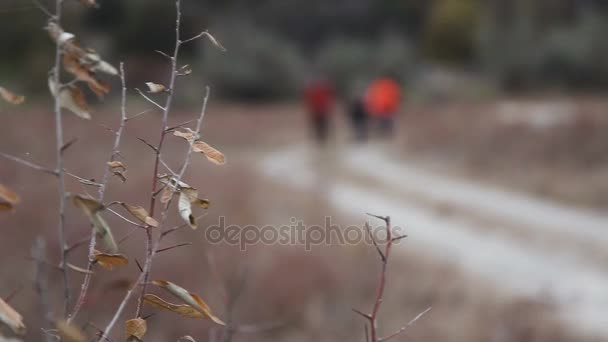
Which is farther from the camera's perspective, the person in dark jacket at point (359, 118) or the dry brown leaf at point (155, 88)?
the person in dark jacket at point (359, 118)

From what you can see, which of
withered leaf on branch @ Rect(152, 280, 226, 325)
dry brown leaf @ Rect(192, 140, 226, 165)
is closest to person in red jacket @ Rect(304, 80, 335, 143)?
dry brown leaf @ Rect(192, 140, 226, 165)

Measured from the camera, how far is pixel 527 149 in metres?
13.8

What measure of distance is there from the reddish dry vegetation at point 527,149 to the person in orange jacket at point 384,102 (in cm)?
63

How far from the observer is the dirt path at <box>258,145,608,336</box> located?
730cm

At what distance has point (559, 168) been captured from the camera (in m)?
12.5

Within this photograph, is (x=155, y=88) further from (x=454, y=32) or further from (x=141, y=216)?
Result: (x=454, y=32)

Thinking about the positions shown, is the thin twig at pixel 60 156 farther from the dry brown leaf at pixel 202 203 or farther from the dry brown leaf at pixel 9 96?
the dry brown leaf at pixel 202 203

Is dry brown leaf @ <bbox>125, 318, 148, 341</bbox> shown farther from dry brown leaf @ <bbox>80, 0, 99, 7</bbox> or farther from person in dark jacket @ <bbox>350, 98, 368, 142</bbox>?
person in dark jacket @ <bbox>350, 98, 368, 142</bbox>

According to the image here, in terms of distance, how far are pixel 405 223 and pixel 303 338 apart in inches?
171

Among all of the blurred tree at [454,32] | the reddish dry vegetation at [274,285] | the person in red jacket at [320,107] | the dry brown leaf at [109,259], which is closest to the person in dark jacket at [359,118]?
the person in red jacket at [320,107]

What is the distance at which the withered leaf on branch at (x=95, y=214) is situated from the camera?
999mm

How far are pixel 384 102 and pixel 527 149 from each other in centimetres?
547

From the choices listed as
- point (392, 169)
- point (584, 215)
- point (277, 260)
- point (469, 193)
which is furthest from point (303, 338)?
point (392, 169)
